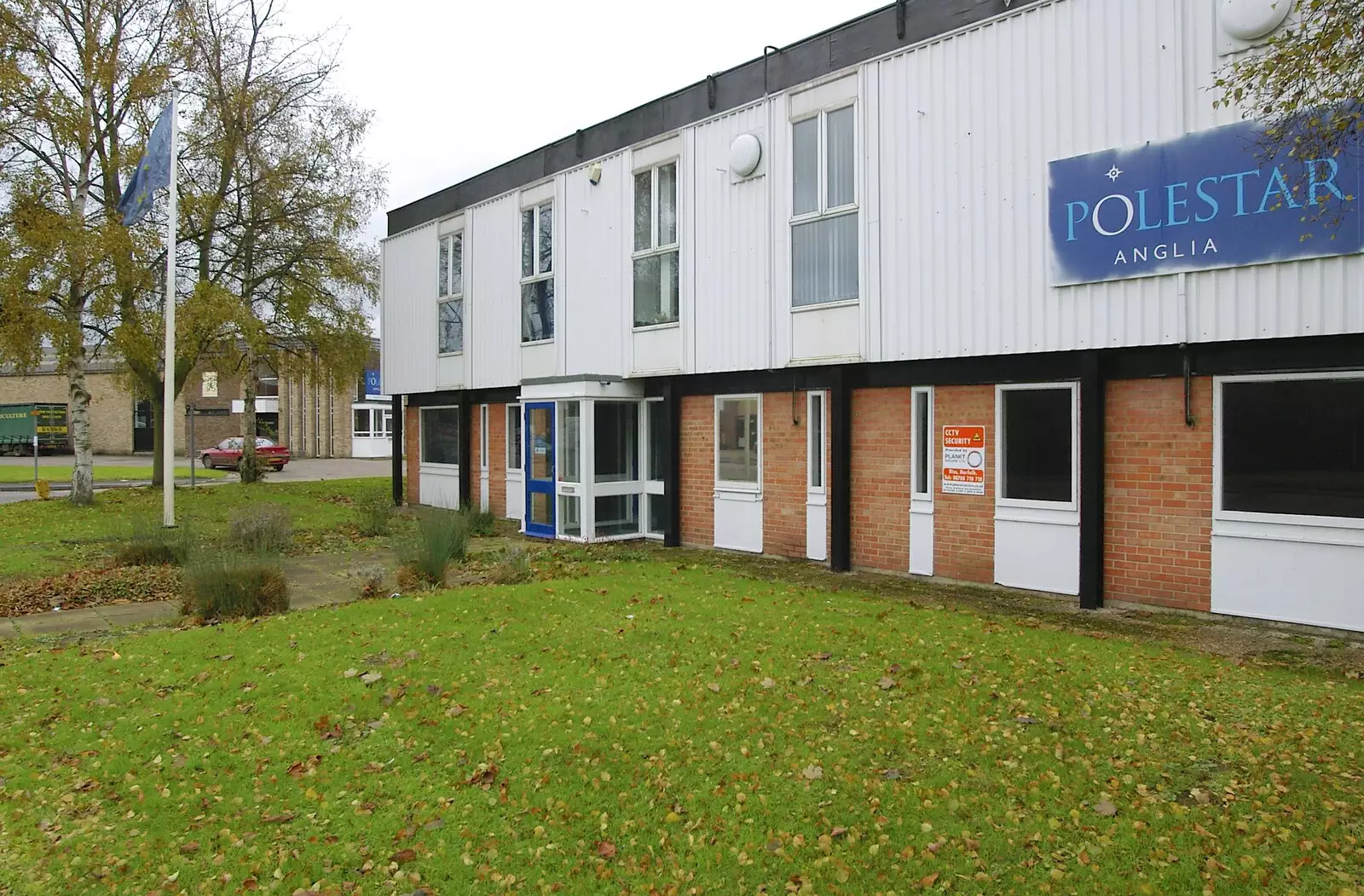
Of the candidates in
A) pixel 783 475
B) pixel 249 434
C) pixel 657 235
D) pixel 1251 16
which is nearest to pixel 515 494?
pixel 657 235

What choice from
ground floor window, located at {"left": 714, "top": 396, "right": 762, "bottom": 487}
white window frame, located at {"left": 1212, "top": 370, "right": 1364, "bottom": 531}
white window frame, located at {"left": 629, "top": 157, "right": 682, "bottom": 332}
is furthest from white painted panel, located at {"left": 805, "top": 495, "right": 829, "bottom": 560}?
white window frame, located at {"left": 1212, "top": 370, "right": 1364, "bottom": 531}

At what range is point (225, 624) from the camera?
805cm

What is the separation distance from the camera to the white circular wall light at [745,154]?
11938 mm

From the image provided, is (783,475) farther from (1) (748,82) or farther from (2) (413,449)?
(2) (413,449)

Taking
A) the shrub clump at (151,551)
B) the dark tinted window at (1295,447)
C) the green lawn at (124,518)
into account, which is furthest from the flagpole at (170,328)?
the dark tinted window at (1295,447)

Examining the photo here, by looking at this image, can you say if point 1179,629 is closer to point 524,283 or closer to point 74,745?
point 74,745

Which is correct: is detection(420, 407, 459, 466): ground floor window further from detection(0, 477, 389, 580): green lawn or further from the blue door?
the blue door

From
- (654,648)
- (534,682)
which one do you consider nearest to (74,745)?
(534,682)

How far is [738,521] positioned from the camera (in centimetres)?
1290

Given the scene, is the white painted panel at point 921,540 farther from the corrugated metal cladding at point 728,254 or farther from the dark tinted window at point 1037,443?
the corrugated metal cladding at point 728,254

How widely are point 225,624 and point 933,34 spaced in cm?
923

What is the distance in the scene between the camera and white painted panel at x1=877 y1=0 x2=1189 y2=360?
852 cm

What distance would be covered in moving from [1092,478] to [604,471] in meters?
7.54

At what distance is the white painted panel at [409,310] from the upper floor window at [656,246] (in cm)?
657
